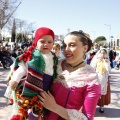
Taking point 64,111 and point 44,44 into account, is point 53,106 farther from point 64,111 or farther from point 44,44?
point 44,44

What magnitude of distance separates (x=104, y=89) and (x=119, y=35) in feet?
220

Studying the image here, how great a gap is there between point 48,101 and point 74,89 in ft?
0.56

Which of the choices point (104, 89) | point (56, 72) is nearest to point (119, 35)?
point (104, 89)

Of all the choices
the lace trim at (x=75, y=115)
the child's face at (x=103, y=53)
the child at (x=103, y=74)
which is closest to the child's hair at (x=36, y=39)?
the lace trim at (x=75, y=115)

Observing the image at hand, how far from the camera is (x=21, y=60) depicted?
170 cm

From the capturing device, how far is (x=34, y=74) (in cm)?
160

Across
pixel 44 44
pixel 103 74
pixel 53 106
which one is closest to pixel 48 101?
pixel 53 106

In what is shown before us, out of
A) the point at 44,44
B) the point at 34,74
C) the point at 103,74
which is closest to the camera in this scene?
the point at 34,74

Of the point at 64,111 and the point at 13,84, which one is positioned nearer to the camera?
the point at 64,111

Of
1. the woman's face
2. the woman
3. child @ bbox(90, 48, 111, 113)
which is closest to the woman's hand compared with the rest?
the woman

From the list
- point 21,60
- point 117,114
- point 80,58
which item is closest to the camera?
point 80,58

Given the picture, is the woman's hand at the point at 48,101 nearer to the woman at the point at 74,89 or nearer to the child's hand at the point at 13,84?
the woman at the point at 74,89

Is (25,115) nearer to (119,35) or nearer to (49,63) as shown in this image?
(49,63)

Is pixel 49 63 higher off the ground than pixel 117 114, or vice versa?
pixel 49 63
